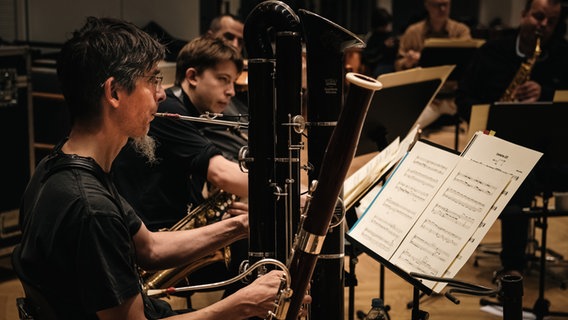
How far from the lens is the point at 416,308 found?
2.10 m

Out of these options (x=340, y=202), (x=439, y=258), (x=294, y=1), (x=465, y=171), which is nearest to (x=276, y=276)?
(x=340, y=202)

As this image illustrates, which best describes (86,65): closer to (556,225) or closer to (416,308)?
(416,308)

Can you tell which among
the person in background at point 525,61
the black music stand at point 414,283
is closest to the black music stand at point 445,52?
the person in background at point 525,61

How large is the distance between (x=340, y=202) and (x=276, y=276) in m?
0.34

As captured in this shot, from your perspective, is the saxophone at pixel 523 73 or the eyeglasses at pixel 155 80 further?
the saxophone at pixel 523 73

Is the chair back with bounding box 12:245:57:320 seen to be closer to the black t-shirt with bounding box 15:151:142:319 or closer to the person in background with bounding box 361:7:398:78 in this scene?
the black t-shirt with bounding box 15:151:142:319

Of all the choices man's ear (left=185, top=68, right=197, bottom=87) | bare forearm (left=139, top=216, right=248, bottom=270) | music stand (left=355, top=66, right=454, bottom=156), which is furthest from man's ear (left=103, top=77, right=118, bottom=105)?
music stand (left=355, top=66, right=454, bottom=156)

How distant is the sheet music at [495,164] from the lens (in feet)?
6.44

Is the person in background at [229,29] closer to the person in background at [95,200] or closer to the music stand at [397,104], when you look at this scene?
the music stand at [397,104]

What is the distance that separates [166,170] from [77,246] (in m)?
1.34

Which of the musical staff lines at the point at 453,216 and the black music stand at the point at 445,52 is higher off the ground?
the black music stand at the point at 445,52

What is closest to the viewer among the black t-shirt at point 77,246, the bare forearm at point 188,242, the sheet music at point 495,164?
the black t-shirt at point 77,246

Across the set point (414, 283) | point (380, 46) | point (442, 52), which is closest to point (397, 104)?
point (414, 283)

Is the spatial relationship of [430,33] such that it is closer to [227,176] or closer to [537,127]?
[537,127]
